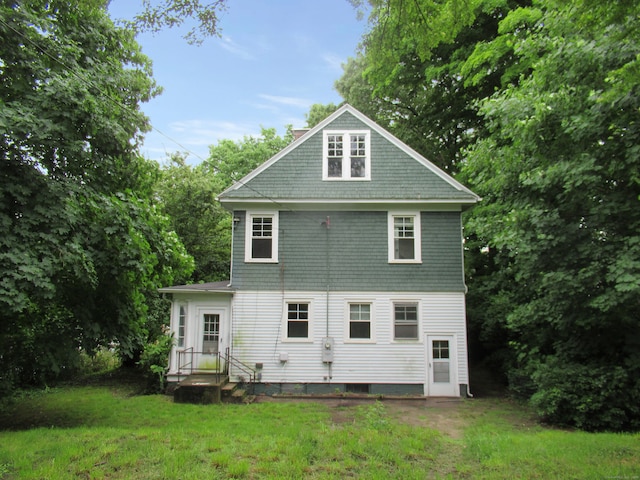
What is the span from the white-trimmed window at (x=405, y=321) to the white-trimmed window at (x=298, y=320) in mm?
2574

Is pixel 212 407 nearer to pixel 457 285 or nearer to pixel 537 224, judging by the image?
pixel 457 285

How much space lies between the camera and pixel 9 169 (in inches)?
291

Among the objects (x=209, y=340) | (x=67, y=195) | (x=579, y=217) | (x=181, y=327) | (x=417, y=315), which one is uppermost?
(x=67, y=195)

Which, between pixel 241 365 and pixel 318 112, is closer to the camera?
pixel 241 365

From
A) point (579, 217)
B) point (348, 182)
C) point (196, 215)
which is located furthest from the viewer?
point (196, 215)

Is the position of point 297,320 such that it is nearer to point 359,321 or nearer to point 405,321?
point 359,321

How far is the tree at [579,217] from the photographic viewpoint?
7.81 meters

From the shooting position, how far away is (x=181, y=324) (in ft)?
42.3

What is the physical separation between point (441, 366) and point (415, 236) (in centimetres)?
387

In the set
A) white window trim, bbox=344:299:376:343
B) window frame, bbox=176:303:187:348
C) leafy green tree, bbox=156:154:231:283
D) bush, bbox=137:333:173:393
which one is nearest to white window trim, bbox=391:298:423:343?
white window trim, bbox=344:299:376:343

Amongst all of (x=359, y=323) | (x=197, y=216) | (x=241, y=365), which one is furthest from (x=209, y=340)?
(x=197, y=216)

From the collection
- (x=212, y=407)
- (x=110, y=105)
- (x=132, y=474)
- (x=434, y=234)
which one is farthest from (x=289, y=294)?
(x=132, y=474)

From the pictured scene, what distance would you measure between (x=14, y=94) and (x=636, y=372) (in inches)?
510

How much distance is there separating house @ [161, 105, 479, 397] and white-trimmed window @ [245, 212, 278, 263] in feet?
0.10
